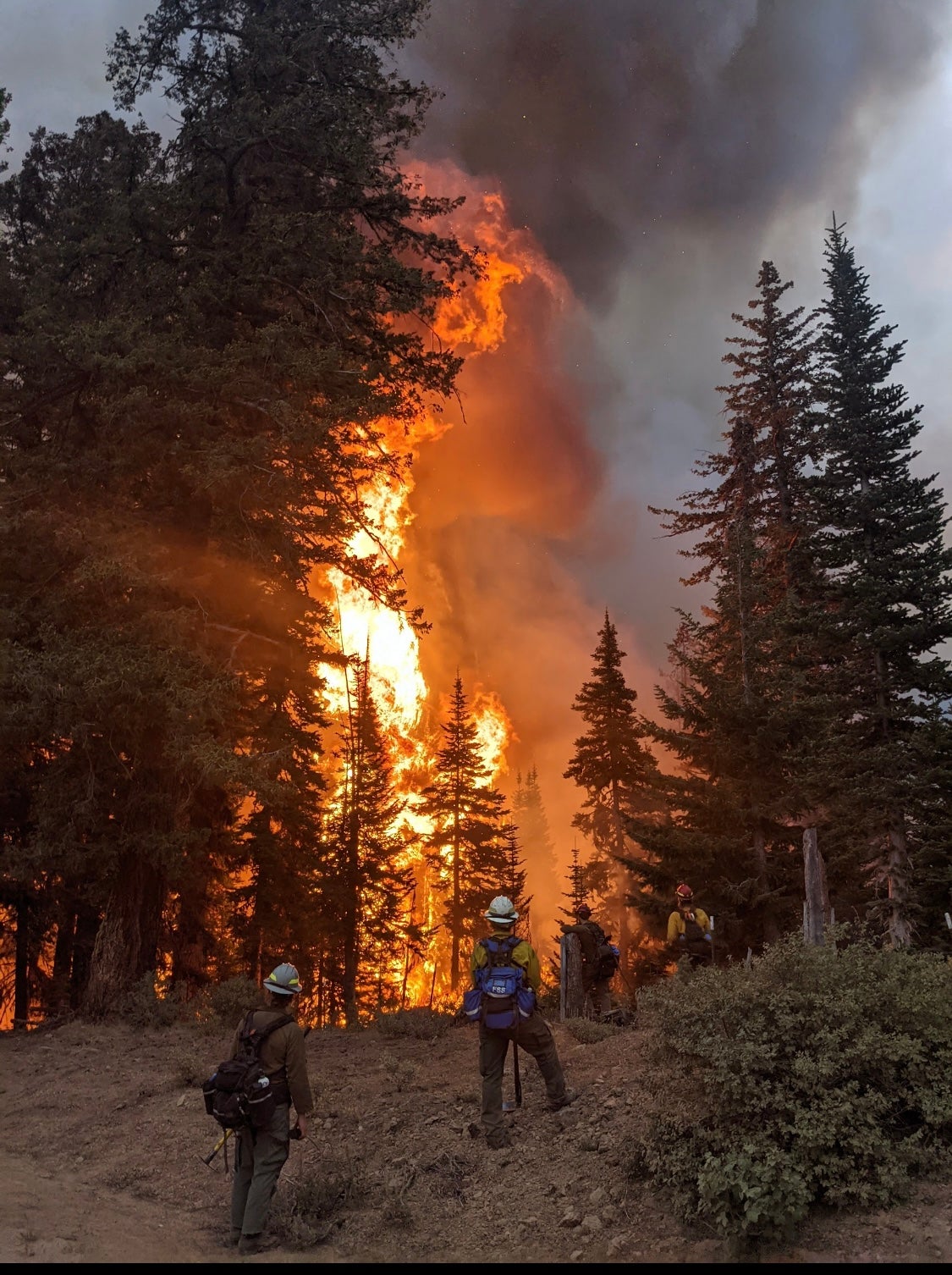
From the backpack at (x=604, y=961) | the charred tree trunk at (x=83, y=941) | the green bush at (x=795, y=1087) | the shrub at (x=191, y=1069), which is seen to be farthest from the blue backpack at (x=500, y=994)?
the charred tree trunk at (x=83, y=941)

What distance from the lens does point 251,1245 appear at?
21.2ft

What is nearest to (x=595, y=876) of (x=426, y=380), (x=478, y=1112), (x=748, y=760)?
(x=748, y=760)

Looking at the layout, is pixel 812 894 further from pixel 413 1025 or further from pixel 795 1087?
pixel 413 1025

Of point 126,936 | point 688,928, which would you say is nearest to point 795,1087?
point 688,928

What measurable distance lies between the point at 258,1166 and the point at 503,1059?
2607mm

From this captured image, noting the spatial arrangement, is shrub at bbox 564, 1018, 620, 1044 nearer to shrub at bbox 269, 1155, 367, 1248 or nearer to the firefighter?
the firefighter

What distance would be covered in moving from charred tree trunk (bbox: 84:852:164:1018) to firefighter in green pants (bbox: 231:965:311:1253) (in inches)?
354

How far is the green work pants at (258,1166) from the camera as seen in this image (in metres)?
6.58

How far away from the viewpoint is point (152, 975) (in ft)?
47.3

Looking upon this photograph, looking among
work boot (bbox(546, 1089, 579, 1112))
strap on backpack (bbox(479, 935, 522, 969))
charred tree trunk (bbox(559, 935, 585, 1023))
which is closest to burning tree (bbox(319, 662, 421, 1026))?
charred tree trunk (bbox(559, 935, 585, 1023))

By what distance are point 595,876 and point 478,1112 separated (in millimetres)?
33399

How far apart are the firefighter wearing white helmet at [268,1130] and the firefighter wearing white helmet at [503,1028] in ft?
6.74

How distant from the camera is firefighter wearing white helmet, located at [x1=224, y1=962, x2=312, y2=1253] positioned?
21.5 feet

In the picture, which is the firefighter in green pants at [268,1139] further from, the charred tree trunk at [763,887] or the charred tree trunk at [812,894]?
the charred tree trunk at [763,887]
